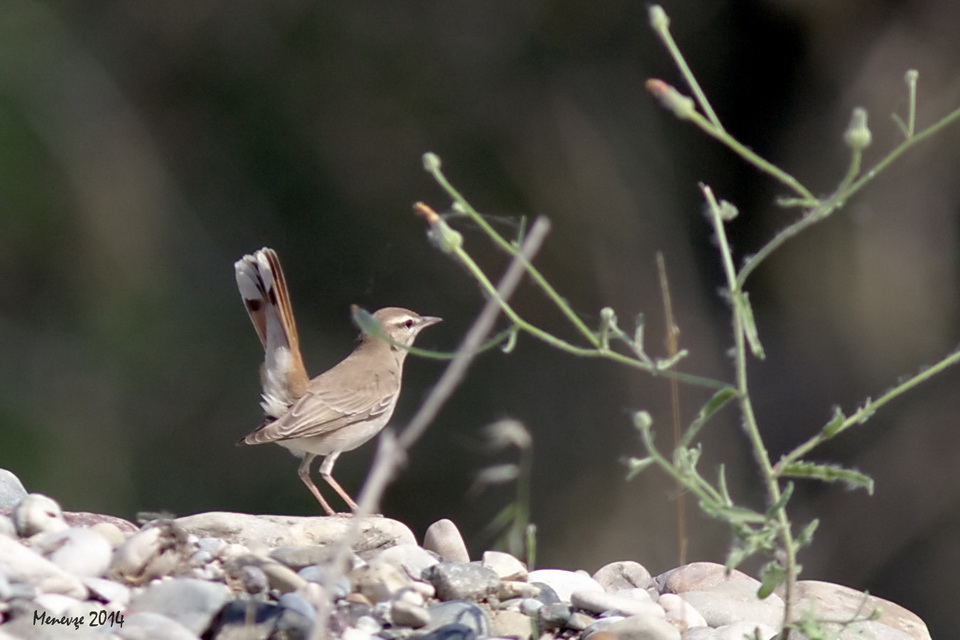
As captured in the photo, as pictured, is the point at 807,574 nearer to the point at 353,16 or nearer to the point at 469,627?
the point at 353,16

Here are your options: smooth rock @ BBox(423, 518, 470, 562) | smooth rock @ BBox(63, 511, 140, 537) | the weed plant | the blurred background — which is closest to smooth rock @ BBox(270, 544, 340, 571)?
smooth rock @ BBox(63, 511, 140, 537)

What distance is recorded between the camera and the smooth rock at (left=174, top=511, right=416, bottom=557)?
431 cm

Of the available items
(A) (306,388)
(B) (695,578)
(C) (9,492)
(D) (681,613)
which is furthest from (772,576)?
(A) (306,388)

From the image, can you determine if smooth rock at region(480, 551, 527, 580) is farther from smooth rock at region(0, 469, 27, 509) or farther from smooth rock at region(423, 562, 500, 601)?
smooth rock at region(0, 469, 27, 509)

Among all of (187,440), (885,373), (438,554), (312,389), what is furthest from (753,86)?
(438,554)

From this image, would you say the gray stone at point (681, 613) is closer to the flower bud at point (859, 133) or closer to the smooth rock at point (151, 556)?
the smooth rock at point (151, 556)

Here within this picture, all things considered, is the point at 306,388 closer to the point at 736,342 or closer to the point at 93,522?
the point at 93,522

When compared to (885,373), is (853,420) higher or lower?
higher

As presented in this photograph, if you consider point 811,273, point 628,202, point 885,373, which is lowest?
point 885,373

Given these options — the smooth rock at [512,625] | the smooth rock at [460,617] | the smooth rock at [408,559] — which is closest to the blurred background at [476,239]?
the smooth rock at [408,559]

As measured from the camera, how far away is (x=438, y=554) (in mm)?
4594

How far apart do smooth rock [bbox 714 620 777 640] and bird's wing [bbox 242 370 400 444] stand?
2712mm

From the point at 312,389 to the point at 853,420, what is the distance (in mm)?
4109

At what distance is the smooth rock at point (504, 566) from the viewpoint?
4133 mm
